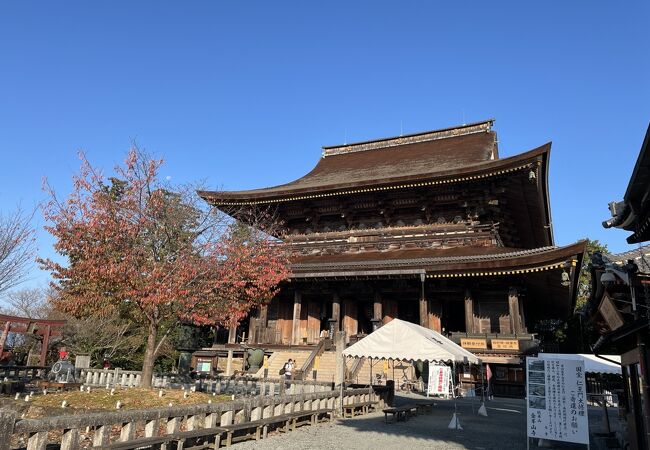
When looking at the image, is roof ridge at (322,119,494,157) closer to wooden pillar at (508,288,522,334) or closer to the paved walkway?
wooden pillar at (508,288,522,334)

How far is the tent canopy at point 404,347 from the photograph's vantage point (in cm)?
980

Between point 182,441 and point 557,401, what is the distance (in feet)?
20.9

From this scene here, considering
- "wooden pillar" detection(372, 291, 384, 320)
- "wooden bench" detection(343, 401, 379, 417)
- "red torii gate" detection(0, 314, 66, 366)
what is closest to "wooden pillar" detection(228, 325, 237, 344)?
"wooden pillar" detection(372, 291, 384, 320)

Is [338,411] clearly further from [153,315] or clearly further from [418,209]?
[418,209]

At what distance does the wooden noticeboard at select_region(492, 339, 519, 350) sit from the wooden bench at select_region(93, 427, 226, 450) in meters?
12.3

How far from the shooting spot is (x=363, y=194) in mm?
21953

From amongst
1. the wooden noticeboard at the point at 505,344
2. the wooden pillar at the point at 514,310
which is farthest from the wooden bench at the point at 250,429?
the wooden pillar at the point at 514,310

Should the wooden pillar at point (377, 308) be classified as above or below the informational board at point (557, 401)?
above

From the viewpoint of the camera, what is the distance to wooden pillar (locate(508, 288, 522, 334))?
17005mm

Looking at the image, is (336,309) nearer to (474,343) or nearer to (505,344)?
(474,343)

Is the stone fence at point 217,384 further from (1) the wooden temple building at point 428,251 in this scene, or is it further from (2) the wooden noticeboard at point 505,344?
(2) the wooden noticeboard at point 505,344

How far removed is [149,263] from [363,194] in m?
12.6

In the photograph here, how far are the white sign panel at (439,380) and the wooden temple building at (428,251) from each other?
1975 millimetres

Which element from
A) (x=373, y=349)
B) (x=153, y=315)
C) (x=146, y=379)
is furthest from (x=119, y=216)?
(x=373, y=349)
